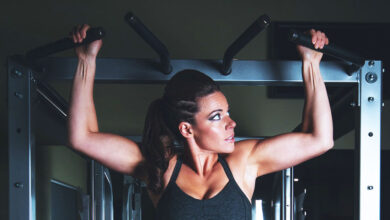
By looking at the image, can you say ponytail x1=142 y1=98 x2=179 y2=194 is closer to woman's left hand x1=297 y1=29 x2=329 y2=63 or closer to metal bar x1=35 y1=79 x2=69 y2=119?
metal bar x1=35 y1=79 x2=69 y2=119

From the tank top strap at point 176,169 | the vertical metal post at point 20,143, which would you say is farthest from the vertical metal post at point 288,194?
the vertical metal post at point 20,143

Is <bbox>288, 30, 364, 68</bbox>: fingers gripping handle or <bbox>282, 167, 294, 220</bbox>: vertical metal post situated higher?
<bbox>288, 30, 364, 68</bbox>: fingers gripping handle

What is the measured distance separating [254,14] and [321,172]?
3.48 feet

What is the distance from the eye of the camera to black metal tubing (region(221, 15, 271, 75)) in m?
1.12

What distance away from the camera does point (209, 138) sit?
152 cm

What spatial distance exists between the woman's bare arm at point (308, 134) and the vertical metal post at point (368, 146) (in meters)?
0.11

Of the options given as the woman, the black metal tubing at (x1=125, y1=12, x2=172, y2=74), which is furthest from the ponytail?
the black metal tubing at (x1=125, y1=12, x2=172, y2=74)

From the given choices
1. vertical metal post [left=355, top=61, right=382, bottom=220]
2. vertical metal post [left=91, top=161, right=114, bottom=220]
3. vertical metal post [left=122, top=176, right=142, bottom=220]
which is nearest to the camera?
vertical metal post [left=355, top=61, right=382, bottom=220]

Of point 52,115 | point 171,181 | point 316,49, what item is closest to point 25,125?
point 52,115

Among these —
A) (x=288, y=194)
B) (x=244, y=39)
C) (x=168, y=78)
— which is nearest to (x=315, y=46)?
(x=244, y=39)

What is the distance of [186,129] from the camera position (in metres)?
1.56

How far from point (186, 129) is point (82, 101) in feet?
1.24

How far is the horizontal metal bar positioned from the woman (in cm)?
4

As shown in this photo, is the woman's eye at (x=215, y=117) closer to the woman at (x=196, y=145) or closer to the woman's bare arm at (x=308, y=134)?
the woman at (x=196, y=145)
